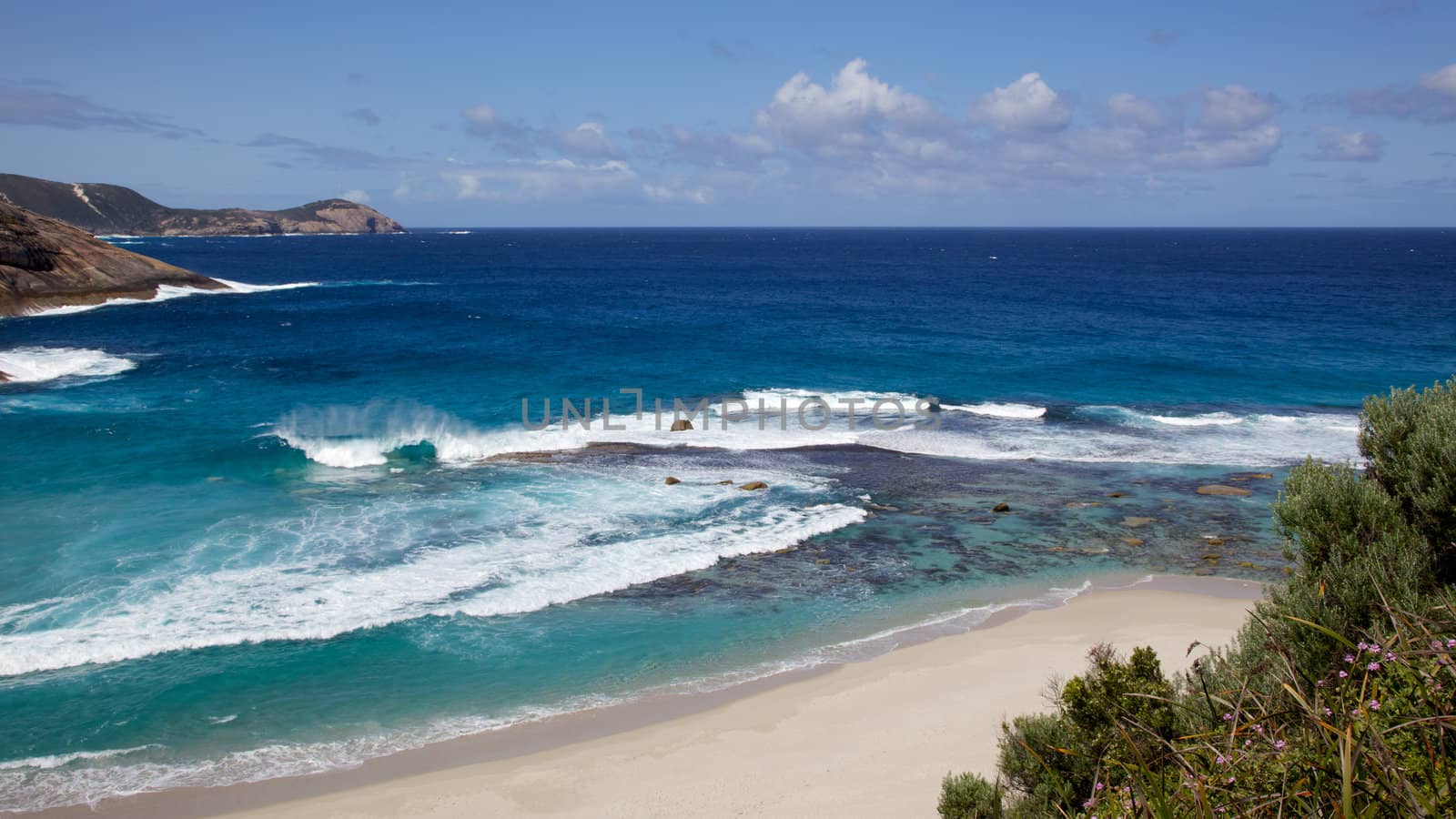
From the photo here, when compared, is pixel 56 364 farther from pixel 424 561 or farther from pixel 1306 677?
pixel 1306 677

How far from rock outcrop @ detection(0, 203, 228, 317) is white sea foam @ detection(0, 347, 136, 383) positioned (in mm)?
13802

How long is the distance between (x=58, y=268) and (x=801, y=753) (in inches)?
2580

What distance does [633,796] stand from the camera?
11250 mm

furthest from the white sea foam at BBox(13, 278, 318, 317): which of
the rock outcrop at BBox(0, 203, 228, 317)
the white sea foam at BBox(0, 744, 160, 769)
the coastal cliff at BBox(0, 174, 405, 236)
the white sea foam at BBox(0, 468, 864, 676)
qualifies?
the coastal cliff at BBox(0, 174, 405, 236)

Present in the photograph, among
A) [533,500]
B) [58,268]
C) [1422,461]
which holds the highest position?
[58,268]

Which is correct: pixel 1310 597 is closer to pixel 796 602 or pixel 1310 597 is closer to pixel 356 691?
pixel 796 602

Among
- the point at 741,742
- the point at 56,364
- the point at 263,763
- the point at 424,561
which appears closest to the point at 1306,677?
the point at 741,742

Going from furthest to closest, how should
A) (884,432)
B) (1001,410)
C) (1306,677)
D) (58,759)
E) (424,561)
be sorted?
(1001,410) < (884,432) < (424,561) < (58,759) < (1306,677)

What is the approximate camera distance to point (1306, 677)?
7230mm

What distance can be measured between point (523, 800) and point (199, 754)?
16.5ft

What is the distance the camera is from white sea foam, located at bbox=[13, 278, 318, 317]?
56.0 m

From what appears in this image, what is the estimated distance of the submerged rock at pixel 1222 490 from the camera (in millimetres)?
24859

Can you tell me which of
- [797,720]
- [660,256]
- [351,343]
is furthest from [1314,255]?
[797,720]

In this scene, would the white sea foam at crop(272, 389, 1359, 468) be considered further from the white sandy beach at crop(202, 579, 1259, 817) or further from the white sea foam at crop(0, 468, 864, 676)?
the white sandy beach at crop(202, 579, 1259, 817)
